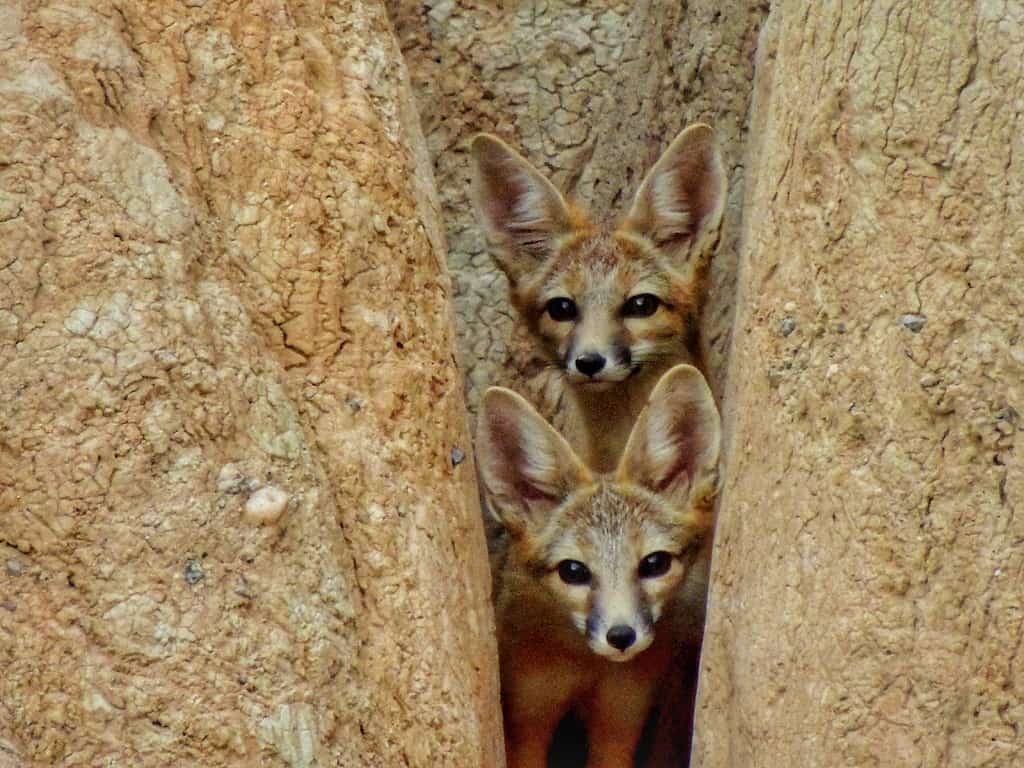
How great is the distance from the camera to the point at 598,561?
4461 millimetres

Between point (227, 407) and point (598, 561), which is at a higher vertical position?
point (227, 407)

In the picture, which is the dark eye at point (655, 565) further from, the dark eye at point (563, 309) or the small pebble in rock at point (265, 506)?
the small pebble in rock at point (265, 506)

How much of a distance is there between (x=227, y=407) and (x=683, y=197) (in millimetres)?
1855

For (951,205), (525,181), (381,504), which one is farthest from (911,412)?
(525,181)

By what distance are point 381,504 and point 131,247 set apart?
2.33 feet

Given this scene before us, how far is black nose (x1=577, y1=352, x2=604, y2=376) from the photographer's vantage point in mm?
4824

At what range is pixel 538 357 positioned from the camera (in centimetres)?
523

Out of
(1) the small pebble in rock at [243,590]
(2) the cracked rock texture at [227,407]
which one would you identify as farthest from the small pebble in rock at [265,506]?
(1) the small pebble in rock at [243,590]

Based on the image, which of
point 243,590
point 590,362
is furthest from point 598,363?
point 243,590

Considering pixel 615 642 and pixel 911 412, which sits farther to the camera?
pixel 615 642

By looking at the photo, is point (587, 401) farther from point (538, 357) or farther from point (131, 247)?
point (131, 247)

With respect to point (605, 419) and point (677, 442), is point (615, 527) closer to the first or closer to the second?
point (677, 442)

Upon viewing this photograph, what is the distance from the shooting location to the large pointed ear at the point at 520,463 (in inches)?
173

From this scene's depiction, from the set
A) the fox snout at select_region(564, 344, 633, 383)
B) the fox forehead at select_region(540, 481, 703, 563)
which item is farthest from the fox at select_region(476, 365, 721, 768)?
the fox snout at select_region(564, 344, 633, 383)
